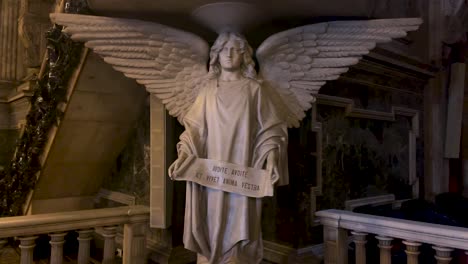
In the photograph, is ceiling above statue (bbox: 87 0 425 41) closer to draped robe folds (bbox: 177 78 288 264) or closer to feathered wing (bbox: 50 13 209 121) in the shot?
feathered wing (bbox: 50 13 209 121)

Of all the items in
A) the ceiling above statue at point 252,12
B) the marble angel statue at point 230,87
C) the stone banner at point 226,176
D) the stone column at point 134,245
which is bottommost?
the stone column at point 134,245

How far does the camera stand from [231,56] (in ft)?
6.22

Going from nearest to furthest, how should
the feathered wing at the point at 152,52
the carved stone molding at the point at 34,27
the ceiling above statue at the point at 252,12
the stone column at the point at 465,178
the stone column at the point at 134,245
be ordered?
the ceiling above statue at the point at 252,12 < the feathered wing at the point at 152,52 < the stone column at the point at 134,245 < the stone column at the point at 465,178 < the carved stone molding at the point at 34,27

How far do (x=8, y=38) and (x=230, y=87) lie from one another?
3.94 m

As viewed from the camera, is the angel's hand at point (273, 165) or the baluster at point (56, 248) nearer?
the angel's hand at point (273, 165)

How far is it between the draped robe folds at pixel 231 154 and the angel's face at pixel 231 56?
0.28ft

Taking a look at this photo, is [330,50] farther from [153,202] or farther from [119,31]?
[153,202]

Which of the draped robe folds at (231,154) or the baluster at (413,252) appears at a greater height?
the draped robe folds at (231,154)

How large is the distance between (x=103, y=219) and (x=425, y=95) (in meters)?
3.43

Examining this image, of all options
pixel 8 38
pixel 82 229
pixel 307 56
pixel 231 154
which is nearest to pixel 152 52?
pixel 231 154

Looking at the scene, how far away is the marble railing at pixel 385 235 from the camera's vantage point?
5.76 ft

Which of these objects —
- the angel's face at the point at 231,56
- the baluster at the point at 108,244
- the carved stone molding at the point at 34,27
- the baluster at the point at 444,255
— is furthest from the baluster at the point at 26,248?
the carved stone molding at the point at 34,27

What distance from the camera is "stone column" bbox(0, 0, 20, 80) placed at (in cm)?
450

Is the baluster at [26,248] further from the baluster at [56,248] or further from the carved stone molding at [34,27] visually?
the carved stone molding at [34,27]
